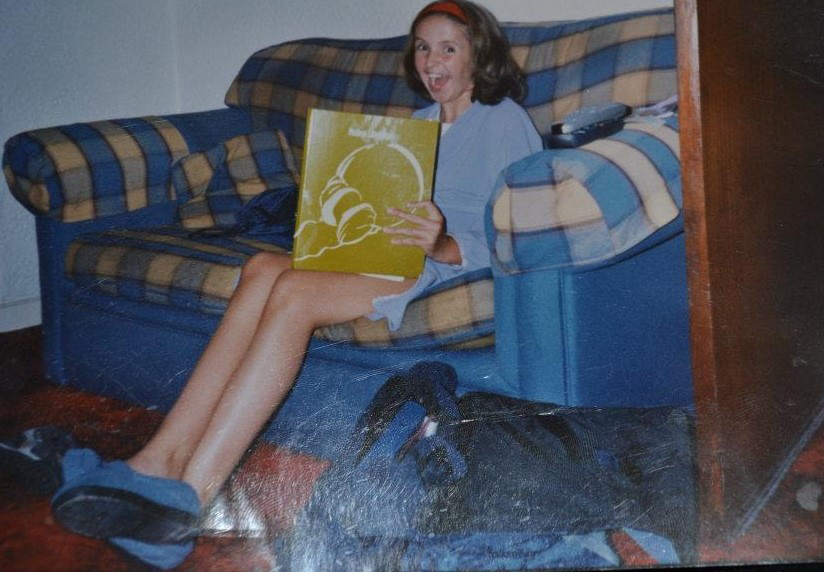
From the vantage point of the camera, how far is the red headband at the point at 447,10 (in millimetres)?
1277

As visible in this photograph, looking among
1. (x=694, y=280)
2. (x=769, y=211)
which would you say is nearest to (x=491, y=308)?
(x=694, y=280)

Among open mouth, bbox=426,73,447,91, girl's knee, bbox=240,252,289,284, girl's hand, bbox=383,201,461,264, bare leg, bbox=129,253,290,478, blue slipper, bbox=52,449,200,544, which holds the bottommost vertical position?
blue slipper, bbox=52,449,200,544

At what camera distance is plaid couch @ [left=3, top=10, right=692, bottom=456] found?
1.05 metres

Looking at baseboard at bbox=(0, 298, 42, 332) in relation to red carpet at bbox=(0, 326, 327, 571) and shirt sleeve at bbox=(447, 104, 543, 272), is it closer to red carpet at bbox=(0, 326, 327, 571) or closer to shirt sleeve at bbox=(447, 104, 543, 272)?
red carpet at bbox=(0, 326, 327, 571)

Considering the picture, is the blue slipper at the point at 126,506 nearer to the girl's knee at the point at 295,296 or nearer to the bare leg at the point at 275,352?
the bare leg at the point at 275,352


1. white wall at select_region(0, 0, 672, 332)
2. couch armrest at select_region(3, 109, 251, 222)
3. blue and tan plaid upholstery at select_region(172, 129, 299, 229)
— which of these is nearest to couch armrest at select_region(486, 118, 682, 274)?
white wall at select_region(0, 0, 672, 332)

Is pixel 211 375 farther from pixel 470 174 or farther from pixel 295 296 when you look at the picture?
pixel 470 174

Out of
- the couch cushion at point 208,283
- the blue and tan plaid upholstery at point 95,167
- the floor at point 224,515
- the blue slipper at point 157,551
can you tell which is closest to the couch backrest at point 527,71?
the blue and tan plaid upholstery at point 95,167

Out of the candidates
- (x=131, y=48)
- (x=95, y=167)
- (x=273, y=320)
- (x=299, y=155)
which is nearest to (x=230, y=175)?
(x=299, y=155)

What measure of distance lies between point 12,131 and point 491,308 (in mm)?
799

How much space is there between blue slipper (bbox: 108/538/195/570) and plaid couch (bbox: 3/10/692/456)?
0.21m

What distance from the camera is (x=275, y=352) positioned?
117 centimetres

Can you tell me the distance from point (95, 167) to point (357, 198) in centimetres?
62

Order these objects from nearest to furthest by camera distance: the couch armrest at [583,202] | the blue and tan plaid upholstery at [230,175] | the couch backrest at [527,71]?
the couch armrest at [583,202]
the couch backrest at [527,71]
the blue and tan plaid upholstery at [230,175]
